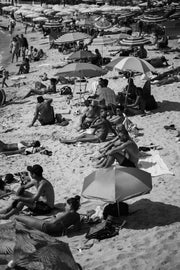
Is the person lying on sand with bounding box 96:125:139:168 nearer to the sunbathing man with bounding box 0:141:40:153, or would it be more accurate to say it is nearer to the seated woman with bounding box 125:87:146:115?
the sunbathing man with bounding box 0:141:40:153

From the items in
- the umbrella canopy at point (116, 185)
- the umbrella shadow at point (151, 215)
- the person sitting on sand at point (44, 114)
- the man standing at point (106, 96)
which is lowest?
the person sitting on sand at point (44, 114)

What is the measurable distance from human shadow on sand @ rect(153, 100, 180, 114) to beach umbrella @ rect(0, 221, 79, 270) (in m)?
8.27

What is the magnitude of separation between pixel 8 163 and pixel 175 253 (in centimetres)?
519

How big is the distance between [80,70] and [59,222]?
738 cm

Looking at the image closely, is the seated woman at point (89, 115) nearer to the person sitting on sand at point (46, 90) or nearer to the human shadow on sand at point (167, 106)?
the human shadow on sand at point (167, 106)

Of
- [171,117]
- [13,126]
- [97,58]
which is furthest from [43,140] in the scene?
[97,58]

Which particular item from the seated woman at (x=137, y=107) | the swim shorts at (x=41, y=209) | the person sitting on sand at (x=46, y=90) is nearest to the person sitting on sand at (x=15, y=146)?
the seated woman at (x=137, y=107)

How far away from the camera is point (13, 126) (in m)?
13.1

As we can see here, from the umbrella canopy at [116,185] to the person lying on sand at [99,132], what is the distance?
148 inches

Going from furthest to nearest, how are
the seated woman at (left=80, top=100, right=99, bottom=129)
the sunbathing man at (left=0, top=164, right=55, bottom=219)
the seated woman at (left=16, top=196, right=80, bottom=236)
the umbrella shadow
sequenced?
the seated woman at (left=80, top=100, right=99, bottom=129)
the sunbathing man at (left=0, top=164, right=55, bottom=219)
the umbrella shadow
the seated woman at (left=16, top=196, right=80, bottom=236)

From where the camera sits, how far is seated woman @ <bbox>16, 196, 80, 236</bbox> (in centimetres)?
655

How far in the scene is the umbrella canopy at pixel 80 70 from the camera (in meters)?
13.3

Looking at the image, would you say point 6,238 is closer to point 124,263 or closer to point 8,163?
point 124,263

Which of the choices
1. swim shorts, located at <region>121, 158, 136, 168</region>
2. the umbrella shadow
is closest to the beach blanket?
swim shorts, located at <region>121, 158, 136, 168</region>
